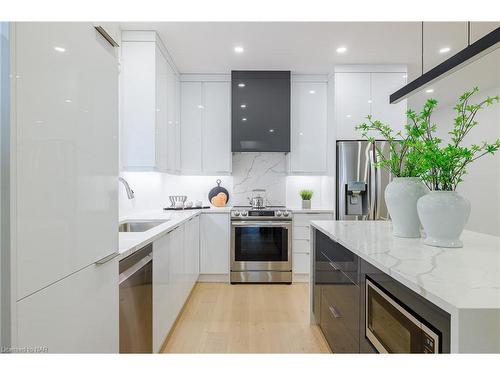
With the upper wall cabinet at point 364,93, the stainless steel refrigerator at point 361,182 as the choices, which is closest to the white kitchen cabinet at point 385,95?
the upper wall cabinet at point 364,93

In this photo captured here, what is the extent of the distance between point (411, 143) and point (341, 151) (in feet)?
6.36

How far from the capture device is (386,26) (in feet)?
8.79

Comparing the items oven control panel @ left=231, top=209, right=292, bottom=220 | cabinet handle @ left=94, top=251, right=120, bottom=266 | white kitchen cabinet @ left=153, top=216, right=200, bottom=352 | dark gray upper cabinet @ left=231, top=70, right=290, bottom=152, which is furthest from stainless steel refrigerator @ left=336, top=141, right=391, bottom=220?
cabinet handle @ left=94, top=251, right=120, bottom=266

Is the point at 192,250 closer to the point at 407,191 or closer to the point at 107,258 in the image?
the point at 107,258

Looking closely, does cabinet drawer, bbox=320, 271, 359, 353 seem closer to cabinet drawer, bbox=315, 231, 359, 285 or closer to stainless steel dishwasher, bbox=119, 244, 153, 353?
cabinet drawer, bbox=315, 231, 359, 285

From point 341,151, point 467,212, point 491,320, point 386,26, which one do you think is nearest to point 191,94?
Result: point 341,151

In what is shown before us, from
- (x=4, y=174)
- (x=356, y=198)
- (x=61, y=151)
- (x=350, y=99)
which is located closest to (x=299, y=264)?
(x=356, y=198)

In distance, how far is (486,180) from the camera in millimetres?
4488

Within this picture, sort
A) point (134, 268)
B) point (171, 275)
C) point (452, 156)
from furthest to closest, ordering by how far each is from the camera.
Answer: point (171, 275)
point (134, 268)
point (452, 156)

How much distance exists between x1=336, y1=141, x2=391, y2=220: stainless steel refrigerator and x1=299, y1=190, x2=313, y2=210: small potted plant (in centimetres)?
46

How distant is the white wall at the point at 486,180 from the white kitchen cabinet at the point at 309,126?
2.55 m

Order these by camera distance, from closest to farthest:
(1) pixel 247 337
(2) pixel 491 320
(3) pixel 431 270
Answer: (2) pixel 491 320
(3) pixel 431 270
(1) pixel 247 337

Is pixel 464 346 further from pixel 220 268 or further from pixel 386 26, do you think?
pixel 220 268

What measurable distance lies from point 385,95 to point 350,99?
424mm
